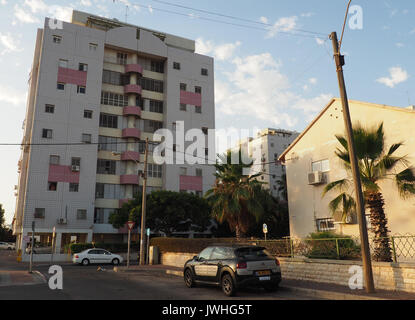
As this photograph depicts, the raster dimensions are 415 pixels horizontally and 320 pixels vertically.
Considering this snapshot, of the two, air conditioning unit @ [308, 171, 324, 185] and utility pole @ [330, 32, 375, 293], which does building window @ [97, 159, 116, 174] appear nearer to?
air conditioning unit @ [308, 171, 324, 185]

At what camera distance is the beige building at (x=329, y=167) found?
17203 millimetres

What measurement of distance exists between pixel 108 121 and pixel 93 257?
2291 centimetres

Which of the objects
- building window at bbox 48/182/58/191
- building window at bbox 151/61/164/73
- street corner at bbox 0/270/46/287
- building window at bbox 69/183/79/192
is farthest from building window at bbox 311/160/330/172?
building window at bbox 151/61/164/73

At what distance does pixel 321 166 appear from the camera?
21.8 metres

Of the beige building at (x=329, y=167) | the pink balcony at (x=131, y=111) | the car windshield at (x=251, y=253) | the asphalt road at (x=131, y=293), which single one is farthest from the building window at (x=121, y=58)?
the car windshield at (x=251, y=253)

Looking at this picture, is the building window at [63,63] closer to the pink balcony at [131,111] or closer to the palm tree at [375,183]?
the pink balcony at [131,111]

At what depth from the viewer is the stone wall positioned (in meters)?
10.4

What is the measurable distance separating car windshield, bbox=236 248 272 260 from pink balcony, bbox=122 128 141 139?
37.1m

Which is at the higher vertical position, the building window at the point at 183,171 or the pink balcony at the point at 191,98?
the pink balcony at the point at 191,98

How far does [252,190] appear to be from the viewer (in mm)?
27422

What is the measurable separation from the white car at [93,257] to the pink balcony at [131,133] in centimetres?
1993

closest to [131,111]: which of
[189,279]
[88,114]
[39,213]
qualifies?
[88,114]
